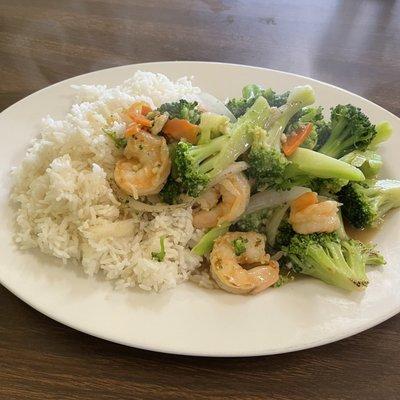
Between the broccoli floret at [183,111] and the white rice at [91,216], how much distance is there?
23 centimetres

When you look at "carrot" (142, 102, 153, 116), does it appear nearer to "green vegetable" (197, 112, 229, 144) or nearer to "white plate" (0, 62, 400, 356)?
"green vegetable" (197, 112, 229, 144)

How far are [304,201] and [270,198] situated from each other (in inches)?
6.2

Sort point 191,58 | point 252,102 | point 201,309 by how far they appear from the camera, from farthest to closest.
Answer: point 191,58 → point 252,102 → point 201,309

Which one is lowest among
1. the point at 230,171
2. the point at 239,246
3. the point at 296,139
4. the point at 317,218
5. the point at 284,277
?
the point at 284,277

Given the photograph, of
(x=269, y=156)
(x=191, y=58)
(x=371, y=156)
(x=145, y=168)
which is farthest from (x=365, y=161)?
(x=191, y=58)

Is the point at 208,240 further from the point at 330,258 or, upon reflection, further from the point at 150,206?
the point at 330,258

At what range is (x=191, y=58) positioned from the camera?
350 cm

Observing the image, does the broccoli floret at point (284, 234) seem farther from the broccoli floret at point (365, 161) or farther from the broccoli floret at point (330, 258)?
the broccoli floret at point (365, 161)

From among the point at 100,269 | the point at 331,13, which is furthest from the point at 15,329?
the point at 331,13

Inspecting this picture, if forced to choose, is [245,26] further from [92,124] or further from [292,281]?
[292,281]

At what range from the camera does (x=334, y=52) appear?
12.2 feet

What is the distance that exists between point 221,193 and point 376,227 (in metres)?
0.76

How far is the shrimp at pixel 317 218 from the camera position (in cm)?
211

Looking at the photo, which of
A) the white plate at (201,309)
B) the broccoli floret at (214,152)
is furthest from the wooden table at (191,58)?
the broccoli floret at (214,152)
